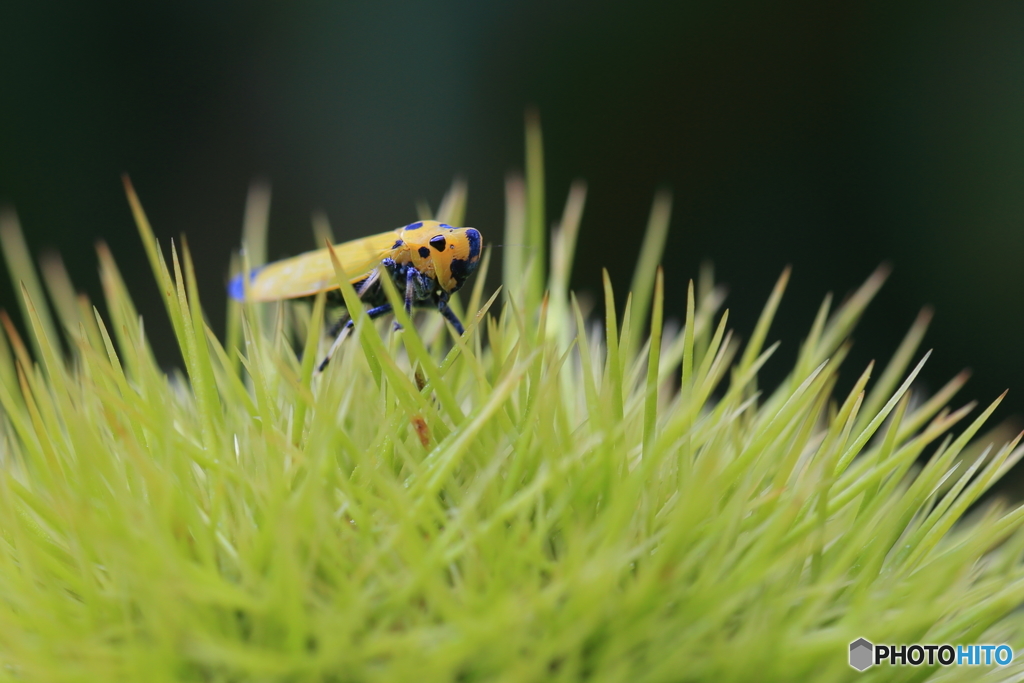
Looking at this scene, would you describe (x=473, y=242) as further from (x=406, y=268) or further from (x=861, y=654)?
(x=861, y=654)

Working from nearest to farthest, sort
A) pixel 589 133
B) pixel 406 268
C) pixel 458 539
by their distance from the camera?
pixel 458 539 → pixel 406 268 → pixel 589 133

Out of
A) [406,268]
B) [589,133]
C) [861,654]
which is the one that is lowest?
[861,654]

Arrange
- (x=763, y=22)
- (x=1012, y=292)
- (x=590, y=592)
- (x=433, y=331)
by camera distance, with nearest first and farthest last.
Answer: (x=590, y=592) < (x=433, y=331) < (x=1012, y=292) < (x=763, y=22)

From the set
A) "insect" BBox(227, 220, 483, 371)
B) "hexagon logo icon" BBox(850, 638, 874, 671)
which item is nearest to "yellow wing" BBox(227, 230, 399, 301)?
"insect" BBox(227, 220, 483, 371)

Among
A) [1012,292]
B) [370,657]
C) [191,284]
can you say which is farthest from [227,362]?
[1012,292]

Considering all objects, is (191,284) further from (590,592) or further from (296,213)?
(296,213)

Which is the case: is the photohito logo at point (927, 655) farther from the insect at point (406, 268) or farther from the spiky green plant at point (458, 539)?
the insect at point (406, 268)

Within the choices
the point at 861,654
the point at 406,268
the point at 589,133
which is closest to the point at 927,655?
the point at 861,654

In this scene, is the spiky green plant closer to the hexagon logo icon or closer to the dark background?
the hexagon logo icon
